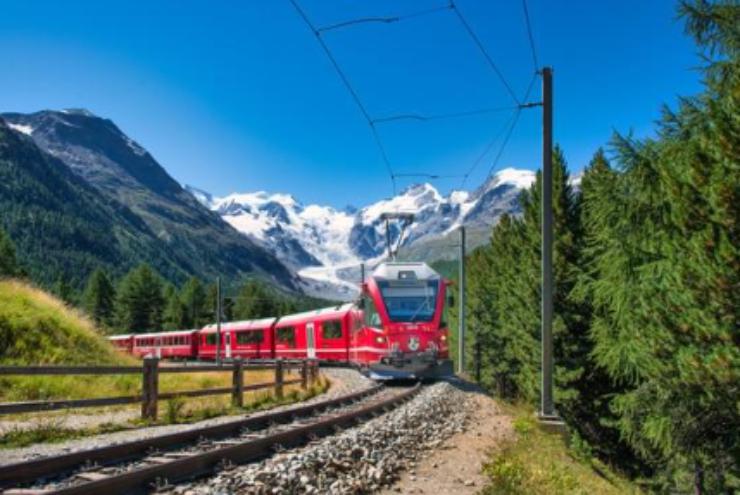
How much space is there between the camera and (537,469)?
27.8ft

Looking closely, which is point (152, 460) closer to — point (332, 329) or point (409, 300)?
point (409, 300)

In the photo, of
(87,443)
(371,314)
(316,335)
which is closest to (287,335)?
(316,335)

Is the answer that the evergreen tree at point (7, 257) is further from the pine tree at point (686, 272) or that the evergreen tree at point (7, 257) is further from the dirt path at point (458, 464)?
the pine tree at point (686, 272)

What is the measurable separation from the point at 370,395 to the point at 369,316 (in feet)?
16.0

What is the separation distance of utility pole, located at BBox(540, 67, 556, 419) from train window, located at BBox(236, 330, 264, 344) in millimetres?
34798

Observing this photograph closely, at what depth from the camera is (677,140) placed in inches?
449

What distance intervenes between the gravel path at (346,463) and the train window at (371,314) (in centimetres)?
982

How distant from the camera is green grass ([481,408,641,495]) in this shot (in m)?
7.48

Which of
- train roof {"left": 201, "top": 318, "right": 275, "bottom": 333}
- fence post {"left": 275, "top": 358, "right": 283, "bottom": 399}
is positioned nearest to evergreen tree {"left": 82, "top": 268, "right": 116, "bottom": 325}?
train roof {"left": 201, "top": 318, "right": 275, "bottom": 333}

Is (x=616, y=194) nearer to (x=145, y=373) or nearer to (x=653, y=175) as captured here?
(x=653, y=175)

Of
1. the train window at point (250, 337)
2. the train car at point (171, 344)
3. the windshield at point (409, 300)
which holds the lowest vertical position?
the train car at point (171, 344)

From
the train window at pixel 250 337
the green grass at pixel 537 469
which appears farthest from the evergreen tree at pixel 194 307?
the green grass at pixel 537 469

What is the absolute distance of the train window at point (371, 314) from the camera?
2222 centimetres

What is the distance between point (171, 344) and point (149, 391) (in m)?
50.9
